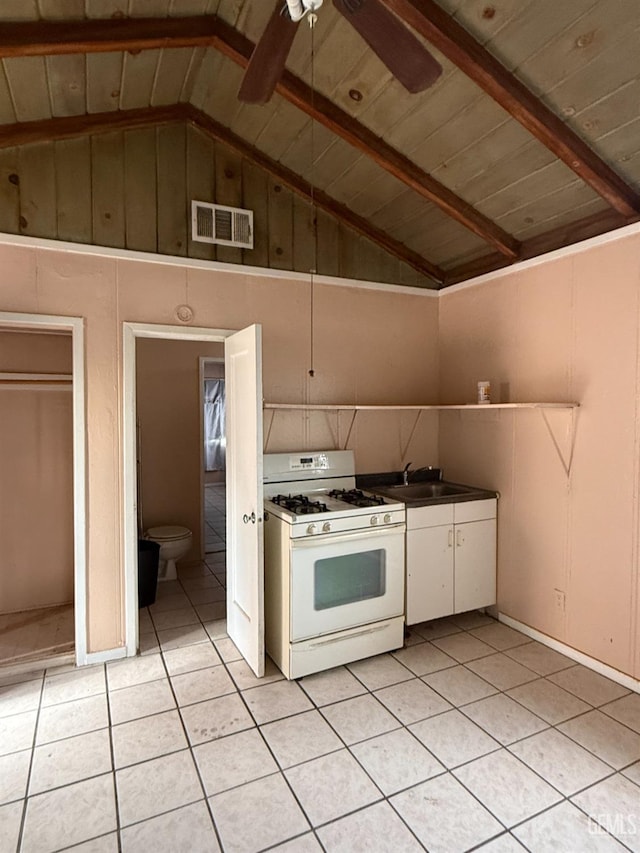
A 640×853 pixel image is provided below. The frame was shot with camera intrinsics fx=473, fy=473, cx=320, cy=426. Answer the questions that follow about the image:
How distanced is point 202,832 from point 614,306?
3138mm

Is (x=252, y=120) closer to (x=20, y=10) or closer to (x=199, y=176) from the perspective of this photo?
(x=199, y=176)

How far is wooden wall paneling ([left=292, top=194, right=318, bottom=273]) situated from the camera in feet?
11.3

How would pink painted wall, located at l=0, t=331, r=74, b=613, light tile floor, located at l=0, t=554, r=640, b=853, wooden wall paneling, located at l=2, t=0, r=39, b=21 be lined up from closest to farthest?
light tile floor, located at l=0, t=554, r=640, b=853 → wooden wall paneling, located at l=2, t=0, r=39, b=21 → pink painted wall, located at l=0, t=331, r=74, b=613

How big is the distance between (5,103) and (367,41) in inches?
79.5

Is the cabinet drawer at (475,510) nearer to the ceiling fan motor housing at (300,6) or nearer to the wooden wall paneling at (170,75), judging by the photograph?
the ceiling fan motor housing at (300,6)

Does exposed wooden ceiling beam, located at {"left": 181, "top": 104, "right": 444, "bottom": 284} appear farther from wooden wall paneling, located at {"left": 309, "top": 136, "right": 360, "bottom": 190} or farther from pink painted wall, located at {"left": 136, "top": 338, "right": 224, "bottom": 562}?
pink painted wall, located at {"left": 136, "top": 338, "right": 224, "bottom": 562}

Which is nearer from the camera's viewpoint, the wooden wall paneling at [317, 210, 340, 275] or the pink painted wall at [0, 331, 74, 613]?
the pink painted wall at [0, 331, 74, 613]

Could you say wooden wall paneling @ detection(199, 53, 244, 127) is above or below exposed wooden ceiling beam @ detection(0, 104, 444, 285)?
above

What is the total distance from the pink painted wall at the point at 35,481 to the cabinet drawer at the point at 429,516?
2554mm

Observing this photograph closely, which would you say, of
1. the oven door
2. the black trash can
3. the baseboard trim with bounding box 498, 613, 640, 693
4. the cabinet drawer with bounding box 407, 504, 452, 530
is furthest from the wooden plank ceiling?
the black trash can

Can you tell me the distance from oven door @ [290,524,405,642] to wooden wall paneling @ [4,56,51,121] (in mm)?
2652

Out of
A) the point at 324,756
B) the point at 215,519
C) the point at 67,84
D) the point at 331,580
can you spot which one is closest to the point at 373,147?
the point at 67,84

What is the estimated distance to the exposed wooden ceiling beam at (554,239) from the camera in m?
2.68

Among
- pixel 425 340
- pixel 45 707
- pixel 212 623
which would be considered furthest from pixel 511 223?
pixel 45 707
